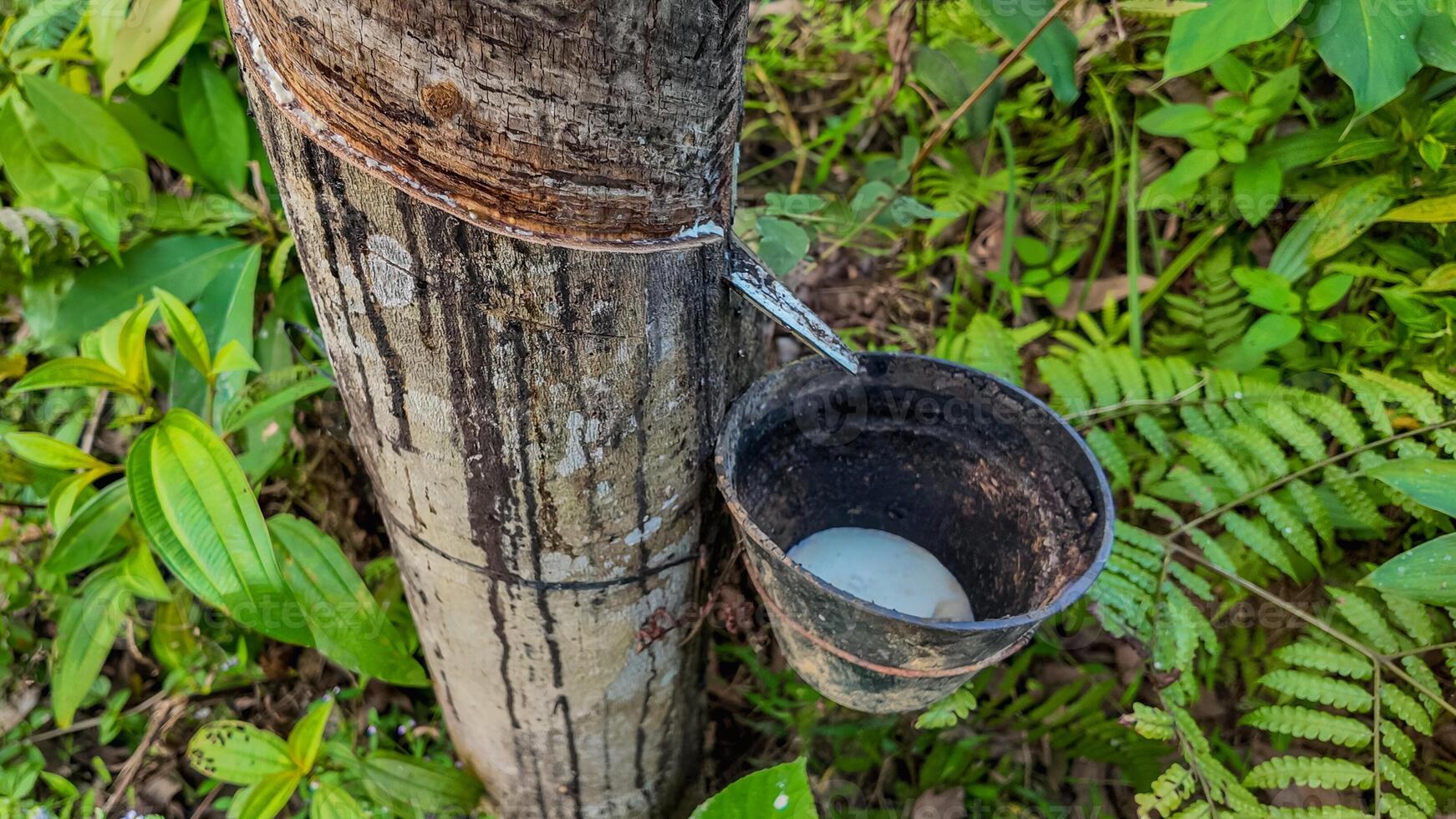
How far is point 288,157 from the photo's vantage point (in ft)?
2.64

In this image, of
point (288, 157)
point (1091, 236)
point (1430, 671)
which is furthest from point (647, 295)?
point (1091, 236)

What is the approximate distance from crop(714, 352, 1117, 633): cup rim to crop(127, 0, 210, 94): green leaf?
4.62 ft

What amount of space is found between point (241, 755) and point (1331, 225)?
250cm

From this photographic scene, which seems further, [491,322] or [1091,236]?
[1091,236]

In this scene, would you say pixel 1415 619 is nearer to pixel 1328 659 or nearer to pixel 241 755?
pixel 1328 659

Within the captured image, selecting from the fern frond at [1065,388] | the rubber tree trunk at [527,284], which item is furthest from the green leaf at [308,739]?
the fern frond at [1065,388]

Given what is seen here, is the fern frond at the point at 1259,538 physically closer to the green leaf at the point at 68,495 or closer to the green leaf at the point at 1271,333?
the green leaf at the point at 1271,333

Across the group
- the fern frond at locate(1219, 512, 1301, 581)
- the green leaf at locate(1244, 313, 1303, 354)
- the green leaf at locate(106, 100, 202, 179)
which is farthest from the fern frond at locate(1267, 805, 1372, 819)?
the green leaf at locate(106, 100, 202, 179)

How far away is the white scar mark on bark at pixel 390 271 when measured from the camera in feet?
2.66

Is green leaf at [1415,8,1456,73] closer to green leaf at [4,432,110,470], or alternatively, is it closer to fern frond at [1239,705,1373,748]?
fern frond at [1239,705,1373,748]

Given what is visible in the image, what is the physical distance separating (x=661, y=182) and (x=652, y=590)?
2.23ft

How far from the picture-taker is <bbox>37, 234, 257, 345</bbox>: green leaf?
1.82 meters

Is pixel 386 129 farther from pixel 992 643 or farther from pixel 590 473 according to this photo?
pixel 992 643

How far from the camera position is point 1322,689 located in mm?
1422
